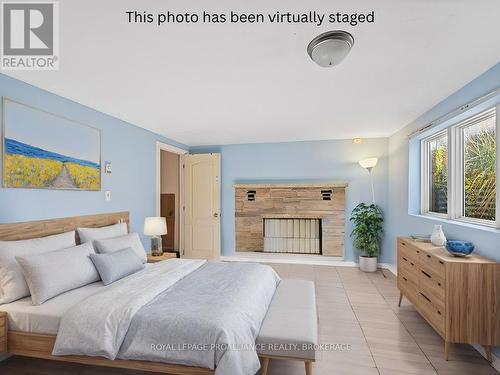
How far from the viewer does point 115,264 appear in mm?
2447

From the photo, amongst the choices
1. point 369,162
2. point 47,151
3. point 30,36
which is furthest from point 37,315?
point 369,162

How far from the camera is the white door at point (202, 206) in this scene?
5.22 meters

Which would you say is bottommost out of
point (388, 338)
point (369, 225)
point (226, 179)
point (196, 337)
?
point (388, 338)

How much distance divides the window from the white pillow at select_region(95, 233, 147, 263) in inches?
139

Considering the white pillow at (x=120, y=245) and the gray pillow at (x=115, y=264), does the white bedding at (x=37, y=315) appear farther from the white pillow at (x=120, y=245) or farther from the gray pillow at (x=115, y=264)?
the white pillow at (x=120, y=245)

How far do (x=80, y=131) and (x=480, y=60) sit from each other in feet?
12.6

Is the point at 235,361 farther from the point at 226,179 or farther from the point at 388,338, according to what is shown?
the point at 226,179

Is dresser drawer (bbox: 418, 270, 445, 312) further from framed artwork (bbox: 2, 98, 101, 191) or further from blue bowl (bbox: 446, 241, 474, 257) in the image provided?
framed artwork (bbox: 2, 98, 101, 191)

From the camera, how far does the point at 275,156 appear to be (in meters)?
5.14

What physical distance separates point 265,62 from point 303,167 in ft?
10.6

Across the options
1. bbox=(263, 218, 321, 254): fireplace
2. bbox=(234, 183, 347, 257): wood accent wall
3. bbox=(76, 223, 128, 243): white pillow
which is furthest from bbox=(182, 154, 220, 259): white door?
bbox=(76, 223, 128, 243): white pillow

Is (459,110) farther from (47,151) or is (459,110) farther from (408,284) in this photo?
(47,151)

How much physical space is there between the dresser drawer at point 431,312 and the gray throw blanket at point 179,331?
4.91ft

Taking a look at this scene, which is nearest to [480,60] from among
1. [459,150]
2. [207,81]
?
[459,150]
